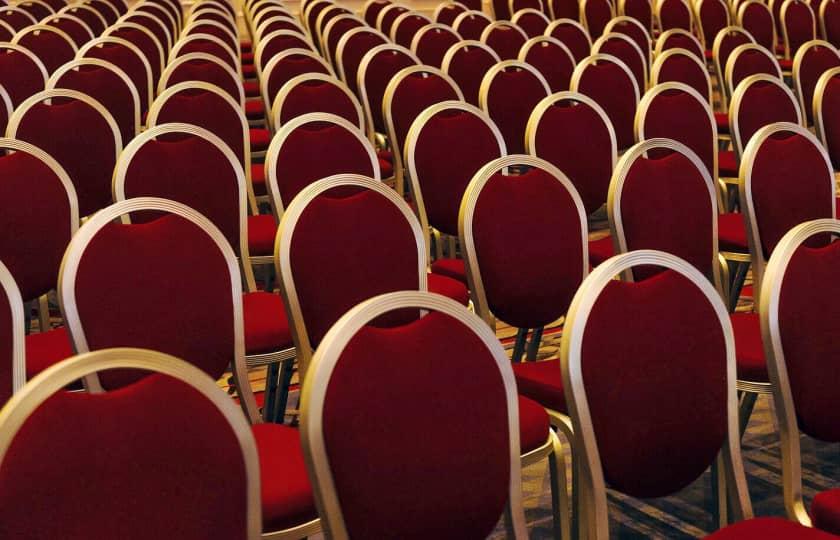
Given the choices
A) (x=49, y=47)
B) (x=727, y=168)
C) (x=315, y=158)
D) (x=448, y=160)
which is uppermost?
(x=49, y=47)

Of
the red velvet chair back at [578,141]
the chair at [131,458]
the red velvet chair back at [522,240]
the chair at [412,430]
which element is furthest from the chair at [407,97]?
the chair at [131,458]

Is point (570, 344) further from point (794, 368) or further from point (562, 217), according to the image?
point (562, 217)

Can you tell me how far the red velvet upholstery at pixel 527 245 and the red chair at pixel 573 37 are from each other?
4133 millimetres

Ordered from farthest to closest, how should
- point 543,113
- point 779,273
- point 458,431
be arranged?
point 543,113
point 779,273
point 458,431

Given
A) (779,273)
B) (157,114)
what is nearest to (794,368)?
(779,273)

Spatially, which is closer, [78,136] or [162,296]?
[162,296]

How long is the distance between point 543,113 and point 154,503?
9.58ft

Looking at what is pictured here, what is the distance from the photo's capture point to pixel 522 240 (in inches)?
123

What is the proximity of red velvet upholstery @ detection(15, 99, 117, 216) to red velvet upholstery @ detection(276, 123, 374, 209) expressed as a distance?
3.09 ft

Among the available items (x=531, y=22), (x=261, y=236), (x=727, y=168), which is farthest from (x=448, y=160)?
(x=531, y=22)

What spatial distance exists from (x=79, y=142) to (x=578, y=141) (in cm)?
189

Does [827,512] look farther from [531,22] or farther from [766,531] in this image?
[531,22]

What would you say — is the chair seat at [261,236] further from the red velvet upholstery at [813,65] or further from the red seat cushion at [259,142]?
the red velvet upholstery at [813,65]

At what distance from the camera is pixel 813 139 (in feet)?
12.0
